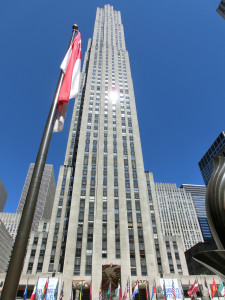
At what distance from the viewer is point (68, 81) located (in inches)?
324

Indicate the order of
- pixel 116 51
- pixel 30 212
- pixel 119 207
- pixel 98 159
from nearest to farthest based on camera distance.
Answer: pixel 30 212 → pixel 119 207 → pixel 98 159 → pixel 116 51

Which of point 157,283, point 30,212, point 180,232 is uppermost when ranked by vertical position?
point 180,232

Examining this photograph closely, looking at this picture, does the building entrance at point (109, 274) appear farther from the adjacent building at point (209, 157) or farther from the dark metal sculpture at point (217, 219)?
the adjacent building at point (209, 157)

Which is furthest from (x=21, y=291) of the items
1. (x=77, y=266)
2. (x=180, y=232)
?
(x=180, y=232)

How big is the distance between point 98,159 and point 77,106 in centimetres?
3545

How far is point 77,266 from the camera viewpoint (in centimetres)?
4325

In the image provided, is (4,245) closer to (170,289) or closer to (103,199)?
(103,199)

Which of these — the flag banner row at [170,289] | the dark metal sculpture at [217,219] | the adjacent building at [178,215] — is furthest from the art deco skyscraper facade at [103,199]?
the adjacent building at [178,215]

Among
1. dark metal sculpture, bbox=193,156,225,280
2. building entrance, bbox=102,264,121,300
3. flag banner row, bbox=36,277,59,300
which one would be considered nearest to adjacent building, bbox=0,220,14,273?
flag banner row, bbox=36,277,59,300

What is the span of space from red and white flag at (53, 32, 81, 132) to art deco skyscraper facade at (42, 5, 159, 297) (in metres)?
44.3

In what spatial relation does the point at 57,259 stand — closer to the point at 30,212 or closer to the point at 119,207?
the point at 119,207

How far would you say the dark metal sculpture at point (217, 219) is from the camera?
4523 millimetres

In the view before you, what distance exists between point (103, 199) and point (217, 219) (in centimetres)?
5111

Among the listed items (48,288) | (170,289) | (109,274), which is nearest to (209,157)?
(170,289)
